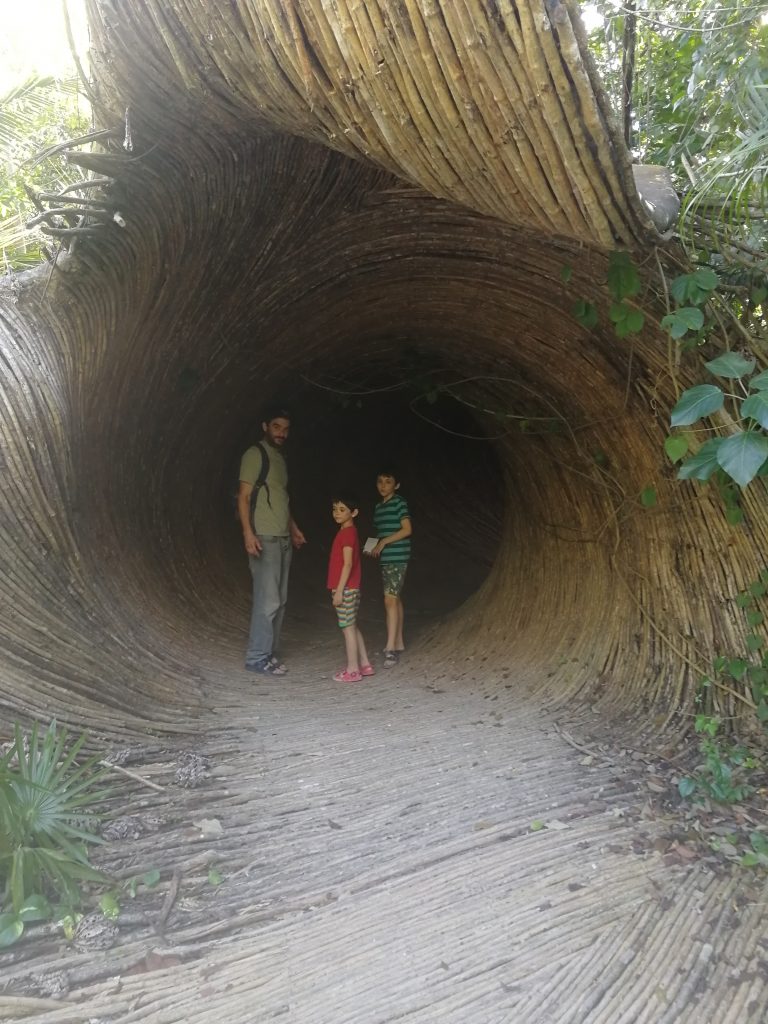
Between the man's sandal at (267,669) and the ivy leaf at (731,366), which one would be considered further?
the man's sandal at (267,669)

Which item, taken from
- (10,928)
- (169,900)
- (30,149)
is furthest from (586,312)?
(30,149)

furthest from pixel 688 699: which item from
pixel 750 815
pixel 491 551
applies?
pixel 491 551

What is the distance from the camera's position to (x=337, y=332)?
16.1 feet

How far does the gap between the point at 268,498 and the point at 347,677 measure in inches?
46.0

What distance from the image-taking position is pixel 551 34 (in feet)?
5.71

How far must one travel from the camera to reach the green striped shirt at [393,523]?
4660mm

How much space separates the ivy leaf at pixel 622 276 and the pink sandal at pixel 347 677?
269 cm

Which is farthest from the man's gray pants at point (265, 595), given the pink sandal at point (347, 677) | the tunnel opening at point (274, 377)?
the pink sandal at point (347, 677)

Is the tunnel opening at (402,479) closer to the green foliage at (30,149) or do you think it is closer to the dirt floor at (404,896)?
the green foliage at (30,149)

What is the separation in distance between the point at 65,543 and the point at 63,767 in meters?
1.19

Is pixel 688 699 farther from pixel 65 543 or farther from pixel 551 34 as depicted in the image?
pixel 65 543

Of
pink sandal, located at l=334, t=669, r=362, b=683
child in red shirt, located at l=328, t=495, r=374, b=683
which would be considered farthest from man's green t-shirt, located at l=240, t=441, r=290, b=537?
pink sandal, located at l=334, t=669, r=362, b=683

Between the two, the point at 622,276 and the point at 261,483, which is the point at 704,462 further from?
the point at 261,483

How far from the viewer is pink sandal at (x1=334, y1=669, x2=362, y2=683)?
4.34m
